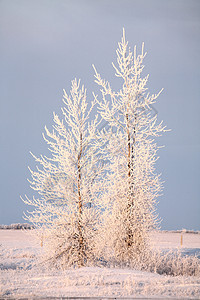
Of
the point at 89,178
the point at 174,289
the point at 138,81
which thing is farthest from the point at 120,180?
the point at 174,289

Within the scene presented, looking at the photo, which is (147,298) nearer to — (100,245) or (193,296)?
(193,296)

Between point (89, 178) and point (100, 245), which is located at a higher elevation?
point (89, 178)

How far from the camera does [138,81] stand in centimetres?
1540

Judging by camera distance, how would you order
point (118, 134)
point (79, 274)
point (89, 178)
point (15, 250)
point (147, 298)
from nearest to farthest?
point (147, 298) < point (79, 274) < point (89, 178) < point (118, 134) < point (15, 250)

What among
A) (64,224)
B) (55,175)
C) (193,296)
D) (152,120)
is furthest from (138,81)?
(193,296)

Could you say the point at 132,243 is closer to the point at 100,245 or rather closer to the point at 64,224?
the point at 100,245

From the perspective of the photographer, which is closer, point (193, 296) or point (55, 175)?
point (193, 296)

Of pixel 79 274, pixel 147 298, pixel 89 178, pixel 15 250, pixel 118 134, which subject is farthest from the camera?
pixel 15 250

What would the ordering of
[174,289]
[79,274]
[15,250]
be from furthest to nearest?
1. [15,250]
2. [79,274]
3. [174,289]

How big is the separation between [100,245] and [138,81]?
22.0 ft

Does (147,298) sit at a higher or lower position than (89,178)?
lower

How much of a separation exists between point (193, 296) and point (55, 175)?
699 cm

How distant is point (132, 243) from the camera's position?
1440 centimetres

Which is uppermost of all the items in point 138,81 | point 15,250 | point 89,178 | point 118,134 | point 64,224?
point 138,81
